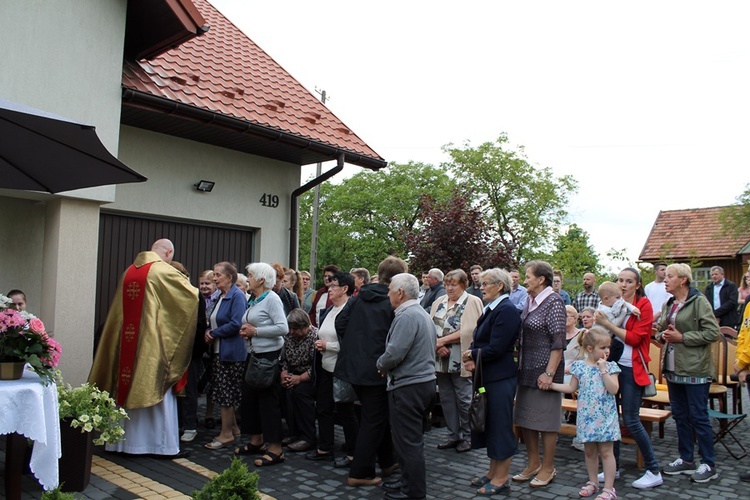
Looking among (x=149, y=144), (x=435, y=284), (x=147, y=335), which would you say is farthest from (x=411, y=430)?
(x=149, y=144)

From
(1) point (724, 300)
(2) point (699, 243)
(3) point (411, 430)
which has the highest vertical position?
(2) point (699, 243)

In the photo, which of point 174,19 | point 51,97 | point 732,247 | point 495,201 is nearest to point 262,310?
point 51,97

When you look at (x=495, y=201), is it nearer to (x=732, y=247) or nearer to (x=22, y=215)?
(x=732, y=247)

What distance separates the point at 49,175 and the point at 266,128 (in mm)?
3643

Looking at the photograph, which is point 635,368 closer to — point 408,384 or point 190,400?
point 408,384

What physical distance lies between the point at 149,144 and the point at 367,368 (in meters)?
5.05

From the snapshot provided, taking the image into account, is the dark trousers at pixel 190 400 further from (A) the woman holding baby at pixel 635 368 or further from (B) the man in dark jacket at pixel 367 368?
(A) the woman holding baby at pixel 635 368

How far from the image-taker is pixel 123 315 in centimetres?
675

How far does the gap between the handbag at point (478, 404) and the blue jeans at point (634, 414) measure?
1.36m

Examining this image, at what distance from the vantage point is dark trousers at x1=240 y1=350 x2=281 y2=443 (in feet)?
21.2

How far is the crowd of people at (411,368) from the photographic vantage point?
5621 millimetres

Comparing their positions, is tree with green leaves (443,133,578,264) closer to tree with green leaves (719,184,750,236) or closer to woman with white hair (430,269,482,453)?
tree with green leaves (719,184,750,236)

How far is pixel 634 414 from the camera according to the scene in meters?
5.89

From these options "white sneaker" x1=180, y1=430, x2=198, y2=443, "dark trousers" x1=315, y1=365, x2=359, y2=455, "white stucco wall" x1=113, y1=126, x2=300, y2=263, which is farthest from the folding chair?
"white stucco wall" x1=113, y1=126, x2=300, y2=263
